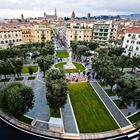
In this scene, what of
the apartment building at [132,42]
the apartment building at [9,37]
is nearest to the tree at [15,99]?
the apartment building at [132,42]

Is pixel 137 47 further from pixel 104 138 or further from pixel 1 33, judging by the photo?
pixel 1 33

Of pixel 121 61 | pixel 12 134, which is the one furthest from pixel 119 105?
pixel 121 61

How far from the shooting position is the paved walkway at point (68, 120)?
85.2ft

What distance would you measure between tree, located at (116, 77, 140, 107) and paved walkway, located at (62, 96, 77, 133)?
9702mm

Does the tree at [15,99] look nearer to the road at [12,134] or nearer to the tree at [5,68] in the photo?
the road at [12,134]

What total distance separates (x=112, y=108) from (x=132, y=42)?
4395 cm

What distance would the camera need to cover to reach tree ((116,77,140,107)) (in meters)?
27.5

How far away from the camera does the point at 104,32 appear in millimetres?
86812

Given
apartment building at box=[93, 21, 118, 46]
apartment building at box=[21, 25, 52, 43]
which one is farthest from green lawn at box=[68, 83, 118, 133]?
apartment building at box=[21, 25, 52, 43]

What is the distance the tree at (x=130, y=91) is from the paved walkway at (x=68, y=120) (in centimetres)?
970

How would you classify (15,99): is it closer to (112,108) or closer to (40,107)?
(40,107)

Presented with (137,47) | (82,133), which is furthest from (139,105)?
(137,47)

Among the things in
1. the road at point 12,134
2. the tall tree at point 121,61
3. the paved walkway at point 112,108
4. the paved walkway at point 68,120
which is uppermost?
the tall tree at point 121,61

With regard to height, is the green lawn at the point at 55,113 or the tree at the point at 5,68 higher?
the tree at the point at 5,68
